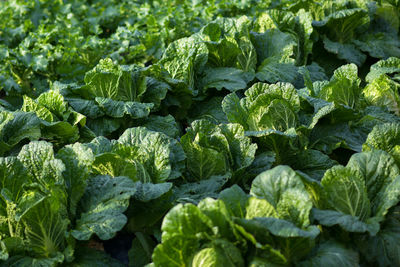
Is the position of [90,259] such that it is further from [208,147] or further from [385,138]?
[385,138]

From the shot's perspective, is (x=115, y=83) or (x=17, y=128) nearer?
(x=17, y=128)

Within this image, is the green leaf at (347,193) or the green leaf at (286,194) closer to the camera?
the green leaf at (286,194)

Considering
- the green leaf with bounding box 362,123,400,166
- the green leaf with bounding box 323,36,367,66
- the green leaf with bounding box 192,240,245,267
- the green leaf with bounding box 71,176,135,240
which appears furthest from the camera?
the green leaf with bounding box 323,36,367,66

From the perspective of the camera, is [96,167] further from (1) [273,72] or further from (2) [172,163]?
(1) [273,72]

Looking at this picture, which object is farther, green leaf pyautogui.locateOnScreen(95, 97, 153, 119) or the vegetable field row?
green leaf pyautogui.locateOnScreen(95, 97, 153, 119)

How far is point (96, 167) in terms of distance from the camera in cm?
287

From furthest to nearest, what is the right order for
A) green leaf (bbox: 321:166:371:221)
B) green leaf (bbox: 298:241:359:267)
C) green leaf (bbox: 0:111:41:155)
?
1. green leaf (bbox: 0:111:41:155)
2. green leaf (bbox: 321:166:371:221)
3. green leaf (bbox: 298:241:359:267)

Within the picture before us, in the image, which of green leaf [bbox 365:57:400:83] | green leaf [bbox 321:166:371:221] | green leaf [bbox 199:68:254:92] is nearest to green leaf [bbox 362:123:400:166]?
green leaf [bbox 321:166:371:221]

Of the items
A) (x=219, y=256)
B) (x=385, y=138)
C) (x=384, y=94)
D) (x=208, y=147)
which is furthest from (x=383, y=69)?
(x=219, y=256)

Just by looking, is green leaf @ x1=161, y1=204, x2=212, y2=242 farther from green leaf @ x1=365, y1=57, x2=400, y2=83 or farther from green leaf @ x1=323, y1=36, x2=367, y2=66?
green leaf @ x1=323, y1=36, x2=367, y2=66

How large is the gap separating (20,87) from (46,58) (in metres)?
0.39

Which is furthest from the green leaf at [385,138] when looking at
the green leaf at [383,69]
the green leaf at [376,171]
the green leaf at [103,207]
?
the green leaf at [103,207]

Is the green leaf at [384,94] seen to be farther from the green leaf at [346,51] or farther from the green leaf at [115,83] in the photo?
the green leaf at [115,83]

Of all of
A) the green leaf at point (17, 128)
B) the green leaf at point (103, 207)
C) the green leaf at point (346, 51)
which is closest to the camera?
the green leaf at point (103, 207)
